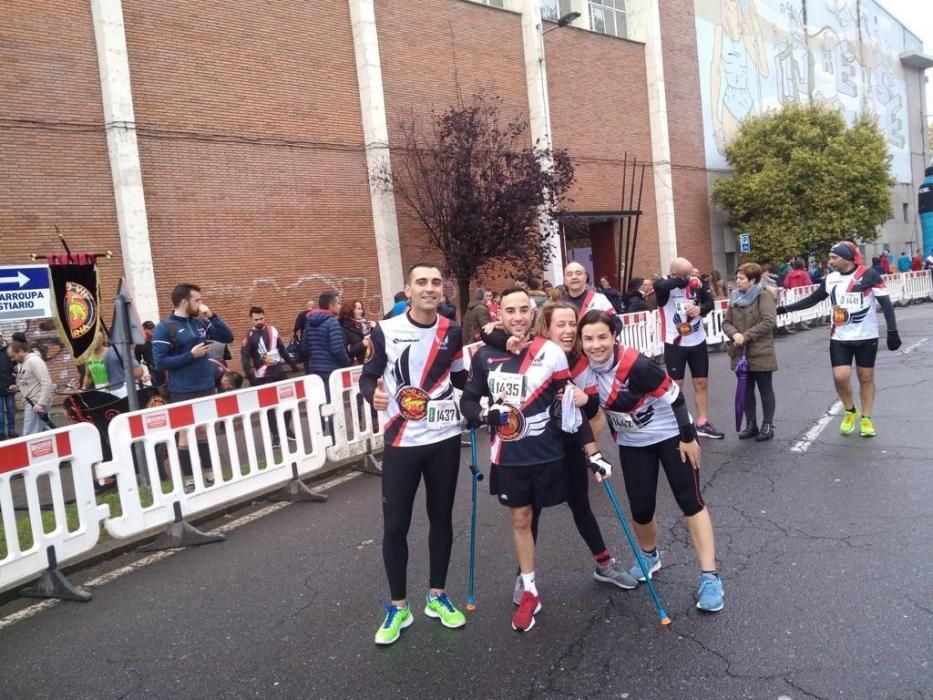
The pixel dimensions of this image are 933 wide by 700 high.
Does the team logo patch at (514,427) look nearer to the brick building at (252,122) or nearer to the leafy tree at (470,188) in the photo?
the brick building at (252,122)

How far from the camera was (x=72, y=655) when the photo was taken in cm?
374

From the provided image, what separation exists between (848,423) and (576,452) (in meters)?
4.66

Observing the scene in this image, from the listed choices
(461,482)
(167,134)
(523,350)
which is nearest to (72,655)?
(523,350)

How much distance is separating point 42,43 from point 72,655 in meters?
13.8

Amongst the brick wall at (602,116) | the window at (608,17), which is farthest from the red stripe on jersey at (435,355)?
the window at (608,17)

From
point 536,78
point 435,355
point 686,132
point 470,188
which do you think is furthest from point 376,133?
point 435,355

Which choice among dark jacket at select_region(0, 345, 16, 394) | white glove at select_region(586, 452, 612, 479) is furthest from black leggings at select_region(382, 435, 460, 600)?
dark jacket at select_region(0, 345, 16, 394)

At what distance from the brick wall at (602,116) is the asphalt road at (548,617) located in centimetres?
1936

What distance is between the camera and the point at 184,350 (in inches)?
273

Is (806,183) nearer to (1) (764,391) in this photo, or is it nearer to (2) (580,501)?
(1) (764,391)

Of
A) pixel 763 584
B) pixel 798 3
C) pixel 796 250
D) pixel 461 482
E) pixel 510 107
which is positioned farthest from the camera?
pixel 798 3

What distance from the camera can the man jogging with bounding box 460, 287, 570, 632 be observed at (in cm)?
354

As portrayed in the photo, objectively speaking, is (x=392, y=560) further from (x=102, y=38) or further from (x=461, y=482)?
(x=102, y=38)

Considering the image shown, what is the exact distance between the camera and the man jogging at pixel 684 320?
7062 mm
